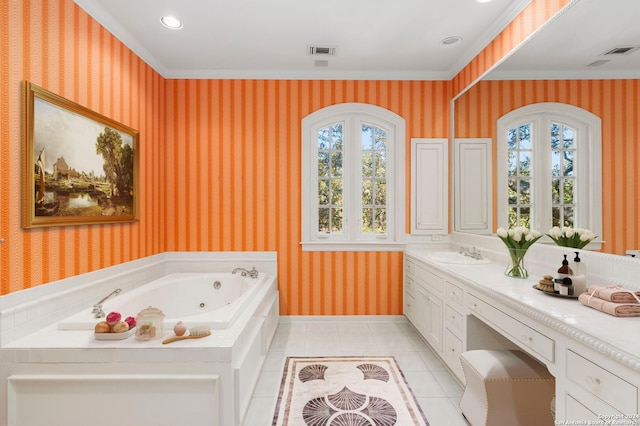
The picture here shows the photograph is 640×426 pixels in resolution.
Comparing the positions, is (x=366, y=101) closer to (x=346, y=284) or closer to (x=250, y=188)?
(x=250, y=188)

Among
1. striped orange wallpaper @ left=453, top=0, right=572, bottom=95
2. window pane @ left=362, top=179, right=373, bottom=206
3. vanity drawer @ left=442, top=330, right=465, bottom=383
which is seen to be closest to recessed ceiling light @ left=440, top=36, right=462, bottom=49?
striped orange wallpaper @ left=453, top=0, right=572, bottom=95

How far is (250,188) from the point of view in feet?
11.6

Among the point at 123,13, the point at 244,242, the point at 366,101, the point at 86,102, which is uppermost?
the point at 123,13

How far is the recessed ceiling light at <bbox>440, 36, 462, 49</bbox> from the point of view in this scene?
111 inches

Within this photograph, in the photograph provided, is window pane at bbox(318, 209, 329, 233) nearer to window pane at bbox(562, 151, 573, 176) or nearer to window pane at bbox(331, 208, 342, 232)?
window pane at bbox(331, 208, 342, 232)

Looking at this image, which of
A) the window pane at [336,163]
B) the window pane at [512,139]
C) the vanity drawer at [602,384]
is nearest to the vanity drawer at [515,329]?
the vanity drawer at [602,384]

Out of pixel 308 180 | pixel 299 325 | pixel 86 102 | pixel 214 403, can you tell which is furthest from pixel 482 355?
pixel 86 102

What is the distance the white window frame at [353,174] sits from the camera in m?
3.53

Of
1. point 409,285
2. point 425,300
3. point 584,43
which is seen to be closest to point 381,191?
point 409,285

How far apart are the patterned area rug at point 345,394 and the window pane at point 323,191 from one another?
1.65 metres

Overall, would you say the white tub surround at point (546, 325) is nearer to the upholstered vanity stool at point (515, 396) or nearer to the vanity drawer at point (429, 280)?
the vanity drawer at point (429, 280)

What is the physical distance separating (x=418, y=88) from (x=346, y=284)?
2.35 m

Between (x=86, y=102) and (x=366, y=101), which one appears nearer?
(x=86, y=102)

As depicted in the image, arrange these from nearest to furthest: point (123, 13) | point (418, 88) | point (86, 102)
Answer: point (86, 102)
point (123, 13)
point (418, 88)
